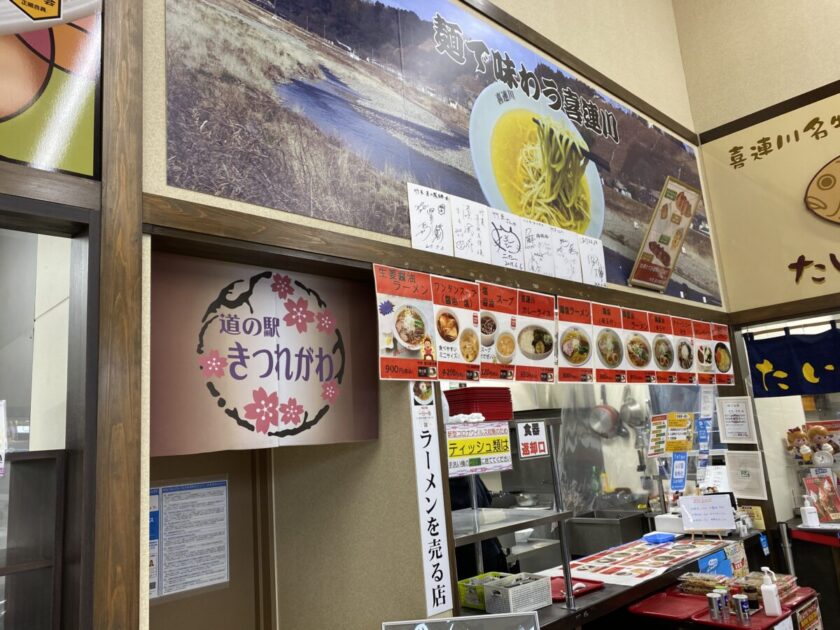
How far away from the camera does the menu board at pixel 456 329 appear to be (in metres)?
2.85

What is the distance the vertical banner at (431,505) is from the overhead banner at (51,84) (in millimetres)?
1527

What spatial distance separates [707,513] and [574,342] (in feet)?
5.97

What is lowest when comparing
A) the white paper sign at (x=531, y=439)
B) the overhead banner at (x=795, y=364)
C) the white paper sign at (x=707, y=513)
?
the white paper sign at (x=707, y=513)

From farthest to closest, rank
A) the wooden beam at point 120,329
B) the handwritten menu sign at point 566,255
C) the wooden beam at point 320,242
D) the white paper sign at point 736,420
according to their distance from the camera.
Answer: the white paper sign at point 736,420
the handwritten menu sign at point 566,255
the wooden beam at point 320,242
the wooden beam at point 120,329

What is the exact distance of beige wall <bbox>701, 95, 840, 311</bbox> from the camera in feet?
15.8

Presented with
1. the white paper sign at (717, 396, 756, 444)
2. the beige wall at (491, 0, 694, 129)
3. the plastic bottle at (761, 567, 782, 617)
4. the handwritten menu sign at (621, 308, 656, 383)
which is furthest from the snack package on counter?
the beige wall at (491, 0, 694, 129)

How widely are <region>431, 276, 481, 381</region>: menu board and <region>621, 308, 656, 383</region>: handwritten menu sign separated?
1.43 m

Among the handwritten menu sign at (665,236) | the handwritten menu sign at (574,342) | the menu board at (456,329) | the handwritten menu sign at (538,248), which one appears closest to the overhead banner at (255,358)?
the menu board at (456,329)

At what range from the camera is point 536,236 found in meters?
3.58

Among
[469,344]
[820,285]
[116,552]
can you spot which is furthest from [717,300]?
[116,552]

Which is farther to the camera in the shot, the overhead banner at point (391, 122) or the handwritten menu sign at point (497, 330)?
the handwritten menu sign at point (497, 330)

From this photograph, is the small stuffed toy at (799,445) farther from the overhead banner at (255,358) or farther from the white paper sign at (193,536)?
the white paper sign at (193,536)

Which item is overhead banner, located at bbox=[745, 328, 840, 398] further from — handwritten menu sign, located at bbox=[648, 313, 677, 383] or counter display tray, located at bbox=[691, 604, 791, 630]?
counter display tray, located at bbox=[691, 604, 791, 630]

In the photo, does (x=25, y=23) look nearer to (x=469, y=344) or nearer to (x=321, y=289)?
(x=321, y=289)
